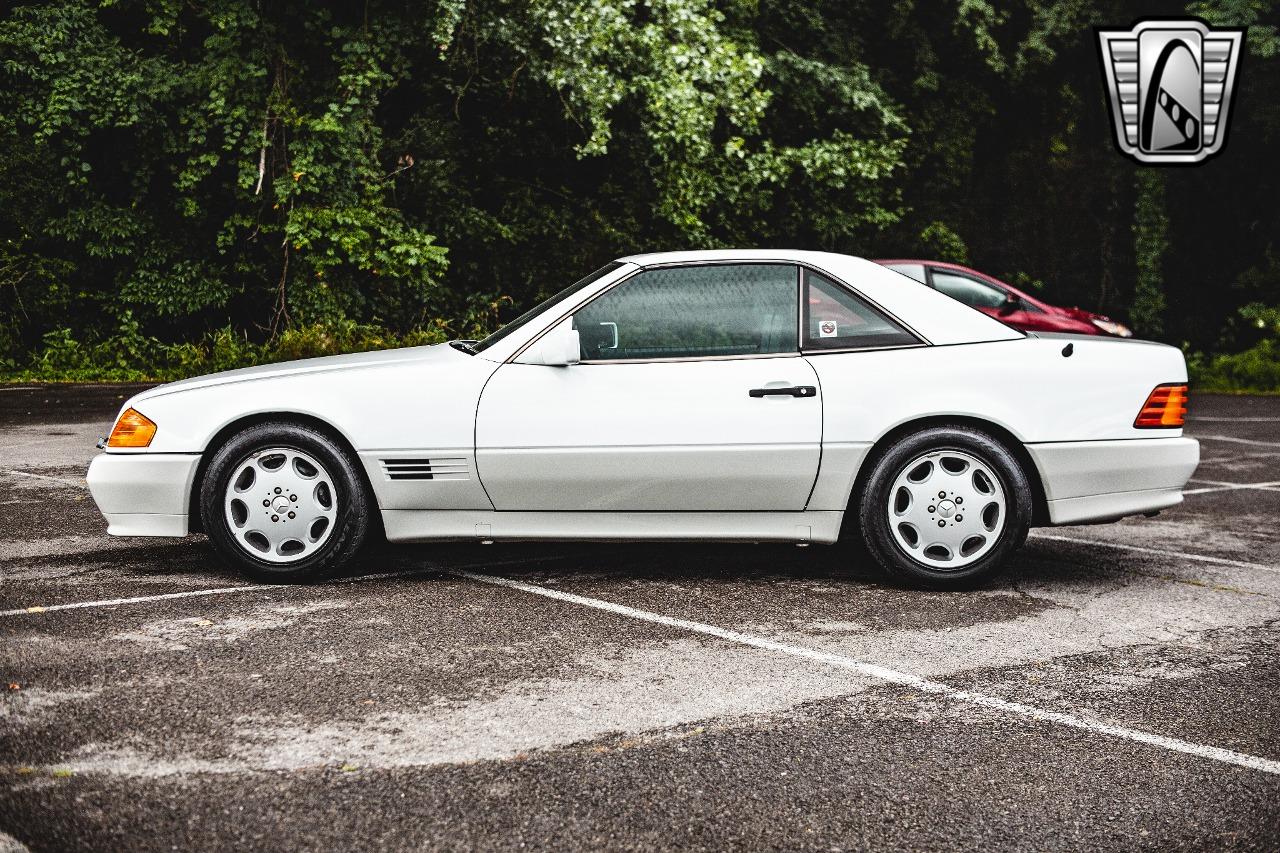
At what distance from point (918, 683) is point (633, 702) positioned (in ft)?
3.16

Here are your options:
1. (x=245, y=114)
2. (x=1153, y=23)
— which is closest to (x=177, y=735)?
(x=245, y=114)

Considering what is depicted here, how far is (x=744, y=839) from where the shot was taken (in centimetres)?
315

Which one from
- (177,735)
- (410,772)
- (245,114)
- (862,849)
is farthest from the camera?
(245,114)

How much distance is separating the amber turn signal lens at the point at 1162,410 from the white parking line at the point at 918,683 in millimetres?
2027

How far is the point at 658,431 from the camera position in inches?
226

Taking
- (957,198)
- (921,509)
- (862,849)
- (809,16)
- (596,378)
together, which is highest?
(809,16)

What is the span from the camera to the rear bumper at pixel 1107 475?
579 centimetres

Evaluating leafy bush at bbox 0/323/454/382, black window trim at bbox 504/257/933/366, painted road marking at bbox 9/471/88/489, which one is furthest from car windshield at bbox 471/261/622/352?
leafy bush at bbox 0/323/454/382

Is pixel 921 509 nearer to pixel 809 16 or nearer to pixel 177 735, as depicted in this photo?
pixel 177 735

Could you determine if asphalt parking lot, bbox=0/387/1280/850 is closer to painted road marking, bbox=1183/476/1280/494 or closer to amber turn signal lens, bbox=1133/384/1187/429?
amber turn signal lens, bbox=1133/384/1187/429

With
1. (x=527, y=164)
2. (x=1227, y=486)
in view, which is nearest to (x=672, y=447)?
(x=1227, y=486)

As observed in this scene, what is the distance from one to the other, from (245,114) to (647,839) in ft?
51.6

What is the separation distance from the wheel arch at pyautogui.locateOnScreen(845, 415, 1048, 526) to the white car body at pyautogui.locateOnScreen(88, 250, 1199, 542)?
14 mm

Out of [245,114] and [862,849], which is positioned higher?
[245,114]
